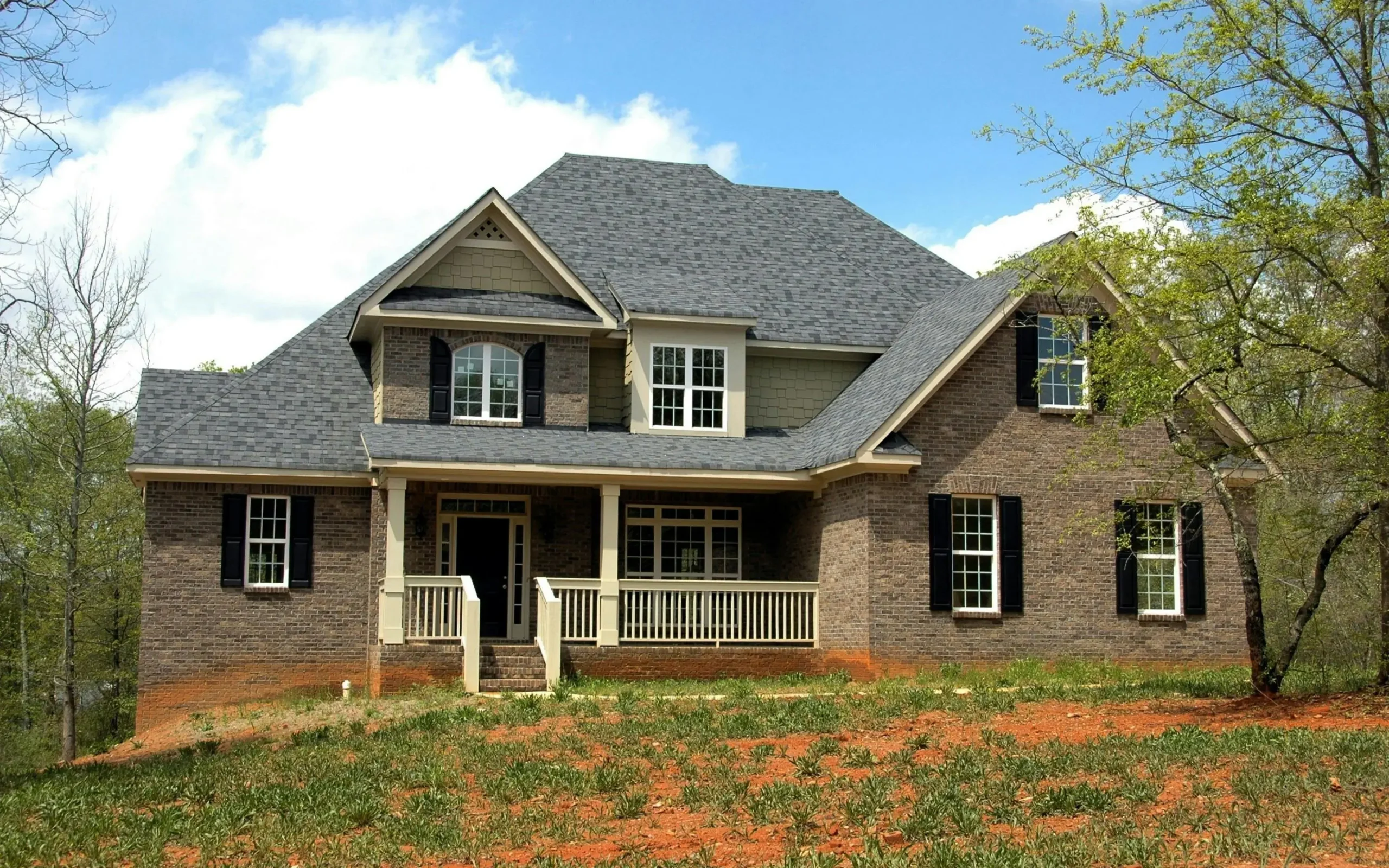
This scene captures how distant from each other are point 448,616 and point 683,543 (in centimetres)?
459

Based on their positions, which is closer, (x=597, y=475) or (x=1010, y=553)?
(x=597, y=475)

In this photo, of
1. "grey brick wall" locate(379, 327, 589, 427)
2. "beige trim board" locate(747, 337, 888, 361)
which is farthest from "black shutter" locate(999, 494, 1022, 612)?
"grey brick wall" locate(379, 327, 589, 427)

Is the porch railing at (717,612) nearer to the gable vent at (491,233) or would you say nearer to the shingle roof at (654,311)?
the shingle roof at (654,311)

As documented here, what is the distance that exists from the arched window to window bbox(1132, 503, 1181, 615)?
33.6 ft

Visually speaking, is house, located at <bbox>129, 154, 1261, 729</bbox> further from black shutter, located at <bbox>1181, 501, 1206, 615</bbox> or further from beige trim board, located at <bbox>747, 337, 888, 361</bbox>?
beige trim board, located at <bbox>747, 337, 888, 361</bbox>

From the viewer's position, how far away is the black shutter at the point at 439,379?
73.9 ft

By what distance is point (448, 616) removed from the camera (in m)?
21.1

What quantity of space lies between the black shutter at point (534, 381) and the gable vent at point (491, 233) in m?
1.87

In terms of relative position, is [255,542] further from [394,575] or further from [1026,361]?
[1026,361]

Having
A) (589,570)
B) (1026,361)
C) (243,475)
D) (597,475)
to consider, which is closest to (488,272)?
(597,475)

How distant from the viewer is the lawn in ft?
28.8

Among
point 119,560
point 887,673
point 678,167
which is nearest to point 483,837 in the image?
point 887,673

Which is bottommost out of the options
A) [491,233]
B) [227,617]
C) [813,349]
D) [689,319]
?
[227,617]

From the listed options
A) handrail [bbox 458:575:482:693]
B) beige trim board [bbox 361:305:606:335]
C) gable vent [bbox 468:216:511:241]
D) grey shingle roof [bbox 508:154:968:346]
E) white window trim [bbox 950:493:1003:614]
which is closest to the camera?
handrail [bbox 458:575:482:693]
